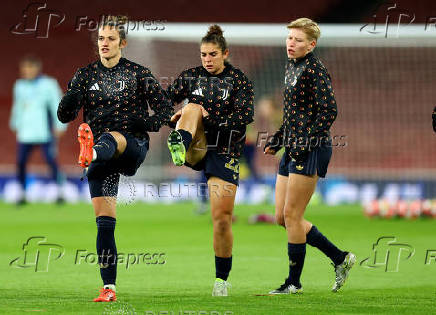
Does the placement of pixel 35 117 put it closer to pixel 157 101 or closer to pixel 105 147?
pixel 157 101

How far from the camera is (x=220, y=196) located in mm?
7727

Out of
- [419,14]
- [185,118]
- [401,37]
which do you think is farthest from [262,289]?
[419,14]

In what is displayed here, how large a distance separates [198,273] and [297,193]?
7.22 feet

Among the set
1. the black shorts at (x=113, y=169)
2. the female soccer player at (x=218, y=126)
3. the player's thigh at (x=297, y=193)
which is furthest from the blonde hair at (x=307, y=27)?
→ the black shorts at (x=113, y=169)

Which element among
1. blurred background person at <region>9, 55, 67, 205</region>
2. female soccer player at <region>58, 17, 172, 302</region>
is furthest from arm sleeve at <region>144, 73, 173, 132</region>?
blurred background person at <region>9, 55, 67, 205</region>

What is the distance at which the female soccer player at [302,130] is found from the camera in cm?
791

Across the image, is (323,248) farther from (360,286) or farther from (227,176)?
(227,176)

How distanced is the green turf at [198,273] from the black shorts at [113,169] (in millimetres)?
895

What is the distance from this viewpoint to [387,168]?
26.0 m

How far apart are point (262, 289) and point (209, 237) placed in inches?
198

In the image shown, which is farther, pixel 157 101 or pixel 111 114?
pixel 157 101

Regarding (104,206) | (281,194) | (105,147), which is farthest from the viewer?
(281,194)

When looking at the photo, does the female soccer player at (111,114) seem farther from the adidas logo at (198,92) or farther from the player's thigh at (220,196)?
the player's thigh at (220,196)

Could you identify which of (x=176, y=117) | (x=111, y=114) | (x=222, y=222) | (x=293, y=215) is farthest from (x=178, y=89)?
(x=293, y=215)
